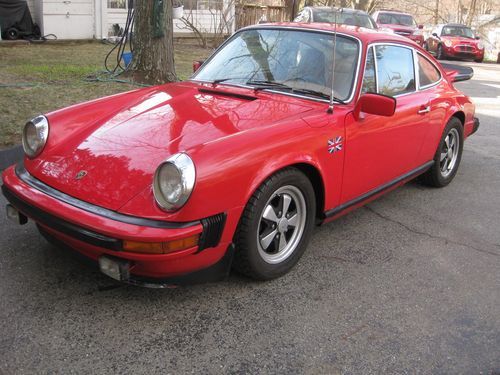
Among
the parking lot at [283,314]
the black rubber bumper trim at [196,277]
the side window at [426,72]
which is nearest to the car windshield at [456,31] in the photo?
the side window at [426,72]

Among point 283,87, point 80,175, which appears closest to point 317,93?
point 283,87

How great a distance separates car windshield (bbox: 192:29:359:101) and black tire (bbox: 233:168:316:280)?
809 mm

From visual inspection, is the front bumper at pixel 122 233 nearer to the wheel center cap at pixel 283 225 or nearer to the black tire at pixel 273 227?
the black tire at pixel 273 227

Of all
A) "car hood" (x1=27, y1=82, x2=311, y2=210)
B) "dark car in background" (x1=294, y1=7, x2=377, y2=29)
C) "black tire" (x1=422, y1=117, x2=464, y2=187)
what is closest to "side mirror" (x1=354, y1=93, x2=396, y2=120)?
"car hood" (x1=27, y1=82, x2=311, y2=210)

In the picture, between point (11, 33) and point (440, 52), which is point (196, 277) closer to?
point (11, 33)

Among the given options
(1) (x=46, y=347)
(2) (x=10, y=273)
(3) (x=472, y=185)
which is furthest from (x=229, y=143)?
(3) (x=472, y=185)

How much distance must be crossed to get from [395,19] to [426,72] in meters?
15.9

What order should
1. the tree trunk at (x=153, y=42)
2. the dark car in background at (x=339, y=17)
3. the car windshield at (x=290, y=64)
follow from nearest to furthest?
the car windshield at (x=290, y=64), the tree trunk at (x=153, y=42), the dark car in background at (x=339, y=17)

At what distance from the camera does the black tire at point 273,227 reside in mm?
2762

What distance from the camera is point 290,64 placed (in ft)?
12.2

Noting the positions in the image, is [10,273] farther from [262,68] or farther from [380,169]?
[380,169]

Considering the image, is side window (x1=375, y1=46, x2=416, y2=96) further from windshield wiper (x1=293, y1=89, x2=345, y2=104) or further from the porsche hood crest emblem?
the porsche hood crest emblem

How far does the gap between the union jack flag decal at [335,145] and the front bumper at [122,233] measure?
983mm

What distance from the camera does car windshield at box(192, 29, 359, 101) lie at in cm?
356
